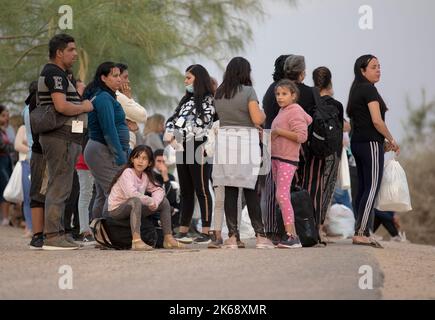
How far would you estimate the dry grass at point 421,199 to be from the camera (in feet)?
95.6

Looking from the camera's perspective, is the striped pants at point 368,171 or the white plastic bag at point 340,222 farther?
the white plastic bag at point 340,222

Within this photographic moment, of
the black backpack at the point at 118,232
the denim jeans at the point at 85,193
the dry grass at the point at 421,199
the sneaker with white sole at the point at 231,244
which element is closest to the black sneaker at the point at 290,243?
the sneaker with white sole at the point at 231,244

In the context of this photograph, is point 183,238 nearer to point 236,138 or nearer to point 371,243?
point 236,138

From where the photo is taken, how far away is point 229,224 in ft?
37.8

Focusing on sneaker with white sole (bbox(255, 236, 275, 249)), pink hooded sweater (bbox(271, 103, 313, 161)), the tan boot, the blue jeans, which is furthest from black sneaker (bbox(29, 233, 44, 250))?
the blue jeans

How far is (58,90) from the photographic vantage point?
10992mm

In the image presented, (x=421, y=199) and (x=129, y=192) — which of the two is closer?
(x=129, y=192)

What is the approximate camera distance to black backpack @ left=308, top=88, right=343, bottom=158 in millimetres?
11977

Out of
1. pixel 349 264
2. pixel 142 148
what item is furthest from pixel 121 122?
pixel 349 264

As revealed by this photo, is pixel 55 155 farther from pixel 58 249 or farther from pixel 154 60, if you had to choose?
pixel 154 60

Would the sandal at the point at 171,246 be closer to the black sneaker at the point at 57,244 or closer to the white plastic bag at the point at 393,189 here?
the black sneaker at the point at 57,244

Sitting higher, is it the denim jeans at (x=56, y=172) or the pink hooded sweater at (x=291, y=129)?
the pink hooded sweater at (x=291, y=129)

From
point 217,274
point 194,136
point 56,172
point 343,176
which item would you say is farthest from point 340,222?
point 217,274

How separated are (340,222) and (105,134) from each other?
4.77 metres
